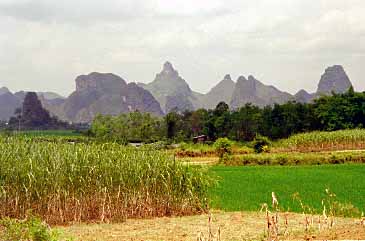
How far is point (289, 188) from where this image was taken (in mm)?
15305

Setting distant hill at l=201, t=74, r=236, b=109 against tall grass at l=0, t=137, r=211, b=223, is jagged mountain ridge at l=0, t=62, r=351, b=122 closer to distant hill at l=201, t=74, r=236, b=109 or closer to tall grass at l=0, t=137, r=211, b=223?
distant hill at l=201, t=74, r=236, b=109

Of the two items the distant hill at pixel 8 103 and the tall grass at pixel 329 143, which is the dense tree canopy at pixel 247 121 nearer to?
the tall grass at pixel 329 143

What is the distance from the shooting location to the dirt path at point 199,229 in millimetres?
7355

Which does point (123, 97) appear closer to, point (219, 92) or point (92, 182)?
point (219, 92)

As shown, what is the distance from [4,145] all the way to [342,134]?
2542 centimetres

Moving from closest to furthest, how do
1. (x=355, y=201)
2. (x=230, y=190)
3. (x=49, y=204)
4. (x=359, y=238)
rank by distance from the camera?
(x=359, y=238)
(x=49, y=204)
(x=355, y=201)
(x=230, y=190)

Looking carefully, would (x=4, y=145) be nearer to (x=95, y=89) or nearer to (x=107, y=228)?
(x=107, y=228)

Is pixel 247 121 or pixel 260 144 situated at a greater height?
pixel 247 121

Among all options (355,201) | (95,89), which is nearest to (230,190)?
(355,201)

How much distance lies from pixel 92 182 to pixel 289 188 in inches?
290

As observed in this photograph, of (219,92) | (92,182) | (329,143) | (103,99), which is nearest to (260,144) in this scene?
(329,143)

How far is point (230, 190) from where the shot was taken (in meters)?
14.9

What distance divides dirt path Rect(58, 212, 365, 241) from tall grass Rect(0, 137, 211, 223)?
1.20 ft

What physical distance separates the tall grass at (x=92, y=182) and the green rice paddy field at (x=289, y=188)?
1.67 meters
